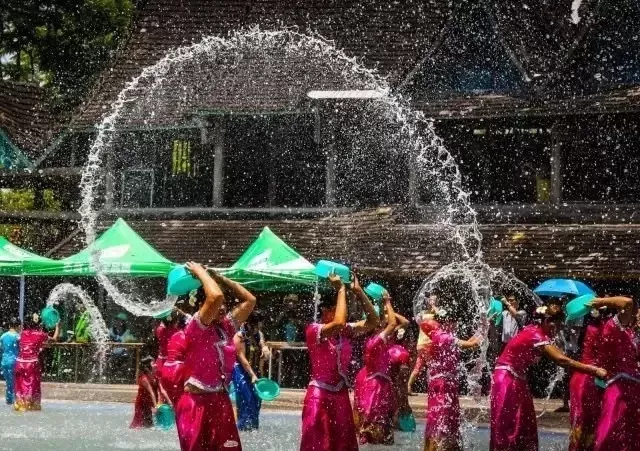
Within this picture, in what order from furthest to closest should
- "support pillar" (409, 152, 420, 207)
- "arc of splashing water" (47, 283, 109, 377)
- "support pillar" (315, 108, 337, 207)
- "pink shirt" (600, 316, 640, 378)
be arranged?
"support pillar" (315, 108, 337, 207) → "support pillar" (409, 152, 420, 207) → "arc of splashing water" (47, 283, 109, 377) → "pink shirt" (600, 316, 640, 378)

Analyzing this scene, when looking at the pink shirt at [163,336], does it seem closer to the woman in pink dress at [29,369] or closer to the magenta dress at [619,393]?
the woman in pink dress at [29,369]

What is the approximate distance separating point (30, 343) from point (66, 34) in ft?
77.2

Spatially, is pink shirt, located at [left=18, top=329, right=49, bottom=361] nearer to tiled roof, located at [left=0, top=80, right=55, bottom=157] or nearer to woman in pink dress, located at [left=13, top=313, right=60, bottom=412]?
woman in pink dress, located at [left=13, top=313, right=60, bottom=412]

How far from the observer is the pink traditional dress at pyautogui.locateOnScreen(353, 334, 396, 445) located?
13.7m

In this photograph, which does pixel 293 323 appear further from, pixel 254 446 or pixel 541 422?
pixel 254 446

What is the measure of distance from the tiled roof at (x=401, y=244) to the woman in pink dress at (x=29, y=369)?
279 inches

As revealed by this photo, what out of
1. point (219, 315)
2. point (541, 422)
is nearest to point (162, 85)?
point (541, 422)

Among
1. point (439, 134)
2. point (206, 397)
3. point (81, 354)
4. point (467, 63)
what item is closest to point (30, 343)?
point (81, 354)

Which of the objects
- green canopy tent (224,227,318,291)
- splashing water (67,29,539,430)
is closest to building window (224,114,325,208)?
splashing water (67,29,539,430)

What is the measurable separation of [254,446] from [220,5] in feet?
61.5

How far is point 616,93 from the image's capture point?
24.7 m

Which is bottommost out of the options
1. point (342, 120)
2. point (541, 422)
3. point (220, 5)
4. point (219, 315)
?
point (541, 422)

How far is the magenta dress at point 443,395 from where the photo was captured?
1190 cm

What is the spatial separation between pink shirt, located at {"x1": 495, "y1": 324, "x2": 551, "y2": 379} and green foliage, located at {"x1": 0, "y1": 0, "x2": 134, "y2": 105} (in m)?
29.5
